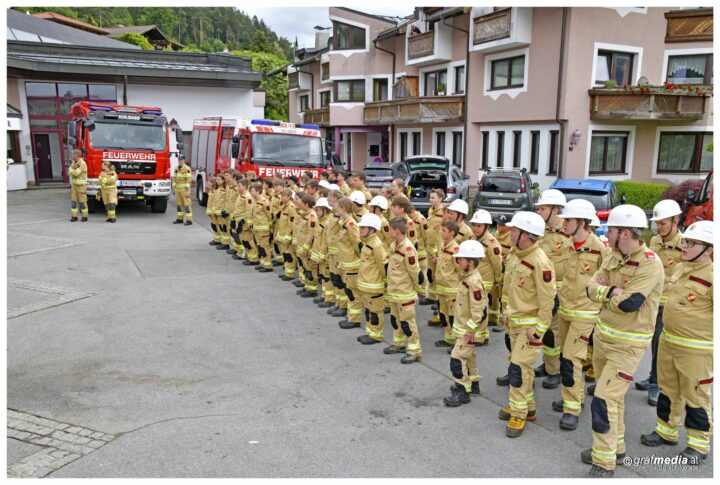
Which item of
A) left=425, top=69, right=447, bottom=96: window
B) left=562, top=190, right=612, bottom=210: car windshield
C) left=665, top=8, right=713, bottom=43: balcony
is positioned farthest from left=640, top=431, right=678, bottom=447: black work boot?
left=425, top=69, right=447, bottom=96: window

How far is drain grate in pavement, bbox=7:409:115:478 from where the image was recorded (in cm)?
461

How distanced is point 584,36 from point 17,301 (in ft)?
64.5

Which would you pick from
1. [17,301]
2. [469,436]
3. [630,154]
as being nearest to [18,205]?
[17,301]

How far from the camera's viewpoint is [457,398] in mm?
5762

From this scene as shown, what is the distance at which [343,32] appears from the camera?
110 feet

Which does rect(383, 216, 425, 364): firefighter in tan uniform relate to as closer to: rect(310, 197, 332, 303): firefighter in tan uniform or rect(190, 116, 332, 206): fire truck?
rect(310, 197, 332, 303): firefighter in tan uniform

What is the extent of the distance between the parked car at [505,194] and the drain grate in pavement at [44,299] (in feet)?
32.7

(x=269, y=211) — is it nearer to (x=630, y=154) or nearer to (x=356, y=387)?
(x=356, y=387)

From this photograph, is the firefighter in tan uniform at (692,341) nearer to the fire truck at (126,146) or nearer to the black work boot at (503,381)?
the black work boot at (503,381)

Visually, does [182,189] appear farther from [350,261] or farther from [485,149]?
[485,149]

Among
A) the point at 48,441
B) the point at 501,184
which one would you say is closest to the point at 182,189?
the point at 501,184

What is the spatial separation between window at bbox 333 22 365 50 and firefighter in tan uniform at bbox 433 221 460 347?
91.8 ft

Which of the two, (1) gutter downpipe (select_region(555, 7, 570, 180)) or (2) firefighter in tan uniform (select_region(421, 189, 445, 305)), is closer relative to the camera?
(2) firefighter in tan uniform (select_region(421, 189, 445, 305))

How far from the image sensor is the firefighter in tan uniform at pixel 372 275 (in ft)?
24.4
